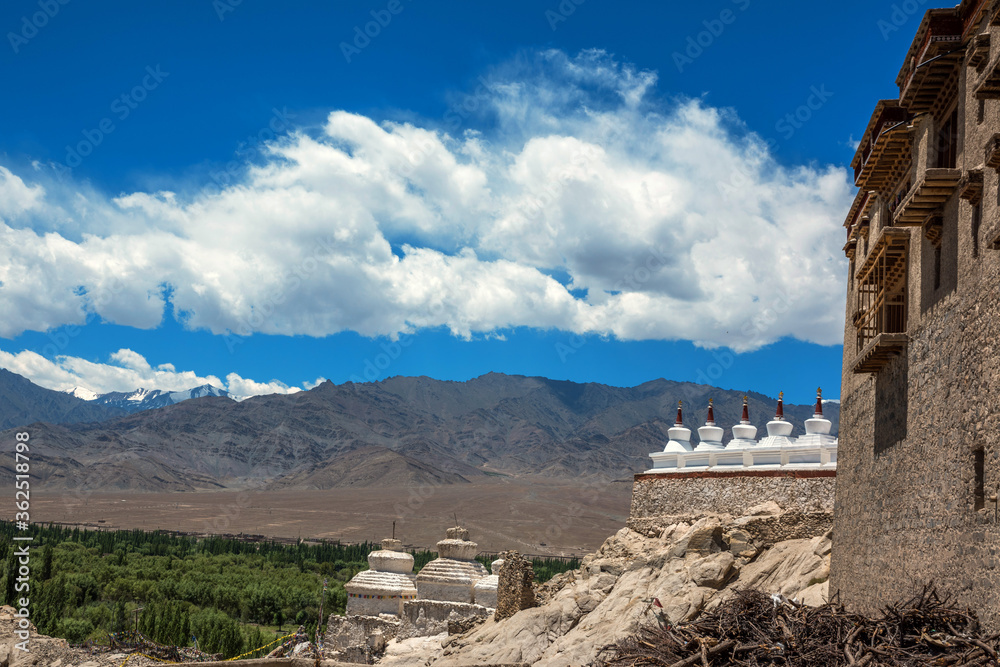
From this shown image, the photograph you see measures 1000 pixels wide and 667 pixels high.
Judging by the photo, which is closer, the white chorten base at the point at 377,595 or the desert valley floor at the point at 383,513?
the white chorten base at the point at 377,595

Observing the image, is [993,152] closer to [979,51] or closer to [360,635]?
[979,51]

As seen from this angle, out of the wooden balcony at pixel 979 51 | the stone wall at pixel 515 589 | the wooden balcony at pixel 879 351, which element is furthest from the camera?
the stone wall at pixel 515 589

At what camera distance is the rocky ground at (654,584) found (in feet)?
65.2

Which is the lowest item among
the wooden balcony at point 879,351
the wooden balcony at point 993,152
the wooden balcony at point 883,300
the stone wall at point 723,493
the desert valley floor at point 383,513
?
the desert valley floor at point 383,513

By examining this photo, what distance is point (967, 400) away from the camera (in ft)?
36.8

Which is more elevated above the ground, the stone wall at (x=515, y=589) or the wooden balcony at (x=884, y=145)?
the wooden balcony at (x=884, y=145)

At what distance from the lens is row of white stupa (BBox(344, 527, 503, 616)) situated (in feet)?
100

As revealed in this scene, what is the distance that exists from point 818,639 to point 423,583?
21694 mm

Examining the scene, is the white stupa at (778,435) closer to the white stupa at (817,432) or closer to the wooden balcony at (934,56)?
the white stupa at (817,432)

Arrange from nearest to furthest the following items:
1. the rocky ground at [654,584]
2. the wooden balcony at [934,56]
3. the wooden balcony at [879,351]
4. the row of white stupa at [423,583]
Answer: the wooden balcony at [934,56], the wooden balcony at [879,351], the rocky ground at [654,584], the row of white stupa at [423,583]

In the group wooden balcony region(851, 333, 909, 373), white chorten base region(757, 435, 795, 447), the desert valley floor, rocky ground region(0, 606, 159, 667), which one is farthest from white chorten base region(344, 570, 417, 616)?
the desert valley floor

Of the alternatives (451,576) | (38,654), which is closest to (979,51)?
(38,654)

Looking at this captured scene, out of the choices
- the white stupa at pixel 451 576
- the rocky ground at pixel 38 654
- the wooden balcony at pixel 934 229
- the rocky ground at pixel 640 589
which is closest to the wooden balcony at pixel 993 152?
the wooden balcony at pixel 934 229

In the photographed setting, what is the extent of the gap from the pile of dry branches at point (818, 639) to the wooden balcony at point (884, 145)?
6.98 m
